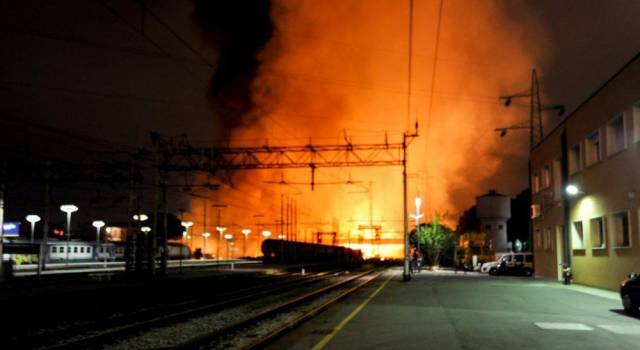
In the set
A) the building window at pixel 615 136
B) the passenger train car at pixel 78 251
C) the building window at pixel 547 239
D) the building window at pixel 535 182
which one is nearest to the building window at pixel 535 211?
the building window at pixel 547 239

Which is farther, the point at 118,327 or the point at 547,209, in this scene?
the point at 547,209

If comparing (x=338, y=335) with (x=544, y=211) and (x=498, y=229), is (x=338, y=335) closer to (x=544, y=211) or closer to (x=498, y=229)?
(x=544, y=211)

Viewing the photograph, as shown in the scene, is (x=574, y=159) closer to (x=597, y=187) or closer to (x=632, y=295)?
(x=597, y=187)

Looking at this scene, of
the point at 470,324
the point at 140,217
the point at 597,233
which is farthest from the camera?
the point at 140,217

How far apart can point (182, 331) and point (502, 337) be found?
281 inches

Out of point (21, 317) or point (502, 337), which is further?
point (21, 317)

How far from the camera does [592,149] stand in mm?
29688

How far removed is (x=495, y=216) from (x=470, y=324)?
274ft

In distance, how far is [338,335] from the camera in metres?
13.0

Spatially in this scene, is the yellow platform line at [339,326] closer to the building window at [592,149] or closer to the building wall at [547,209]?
the building window at [592,149]

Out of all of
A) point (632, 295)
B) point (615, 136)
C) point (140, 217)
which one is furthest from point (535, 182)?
point (632, 295)

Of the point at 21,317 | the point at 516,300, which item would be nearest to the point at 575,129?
the point at 516,300

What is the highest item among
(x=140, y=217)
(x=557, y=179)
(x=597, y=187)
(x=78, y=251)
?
(x=557, y=179)

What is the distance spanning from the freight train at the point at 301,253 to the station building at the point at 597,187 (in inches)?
1330
